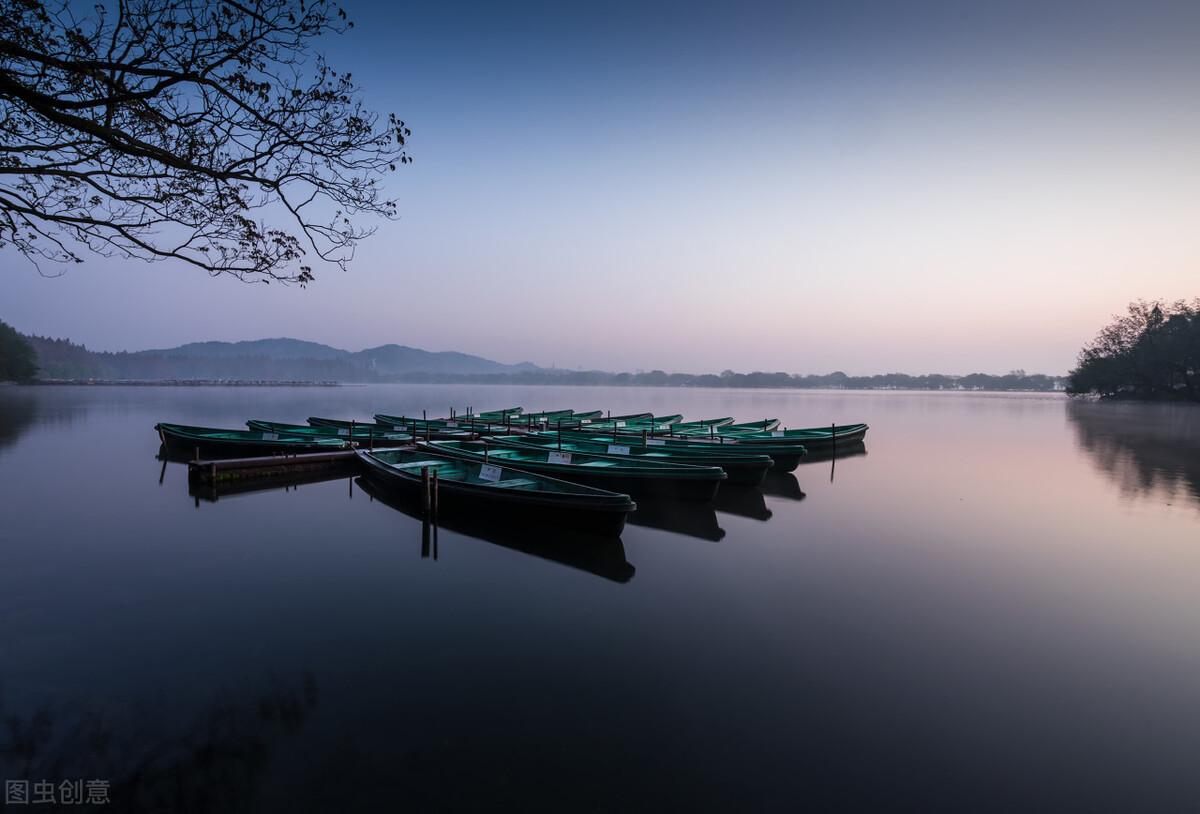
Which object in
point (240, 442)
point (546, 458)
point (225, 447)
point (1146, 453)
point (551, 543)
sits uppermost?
point (546, 458)

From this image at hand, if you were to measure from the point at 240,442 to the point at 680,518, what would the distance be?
18314mm

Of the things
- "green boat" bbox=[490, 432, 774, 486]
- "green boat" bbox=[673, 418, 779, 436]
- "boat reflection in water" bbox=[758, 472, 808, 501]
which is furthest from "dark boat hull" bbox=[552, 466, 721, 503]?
"green boat" bbox=[673, 418, 779, 436]

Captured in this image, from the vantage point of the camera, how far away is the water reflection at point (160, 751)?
4.28 meters

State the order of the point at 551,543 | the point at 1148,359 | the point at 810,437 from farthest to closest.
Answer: the point at 1148,359
the point at 810,437
the point at 551,543

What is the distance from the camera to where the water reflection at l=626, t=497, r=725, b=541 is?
12.7 m

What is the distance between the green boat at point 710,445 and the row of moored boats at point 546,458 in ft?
0.14

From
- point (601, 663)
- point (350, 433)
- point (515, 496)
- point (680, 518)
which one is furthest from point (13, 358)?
point (601, 663)

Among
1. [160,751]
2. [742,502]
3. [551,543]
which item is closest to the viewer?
[160,751]

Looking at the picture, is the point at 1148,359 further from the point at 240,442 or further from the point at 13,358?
the point at 13,358

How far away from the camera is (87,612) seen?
7.83 meters

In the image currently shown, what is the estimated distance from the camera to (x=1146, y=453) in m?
28.4

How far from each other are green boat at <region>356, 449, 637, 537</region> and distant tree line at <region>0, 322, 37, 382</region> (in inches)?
4056

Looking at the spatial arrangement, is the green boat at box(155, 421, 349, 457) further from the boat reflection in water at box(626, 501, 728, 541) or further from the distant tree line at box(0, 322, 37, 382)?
the distant tree line at box(0, 322, 37, 382)

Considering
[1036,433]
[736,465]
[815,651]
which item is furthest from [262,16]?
[1036,433]
